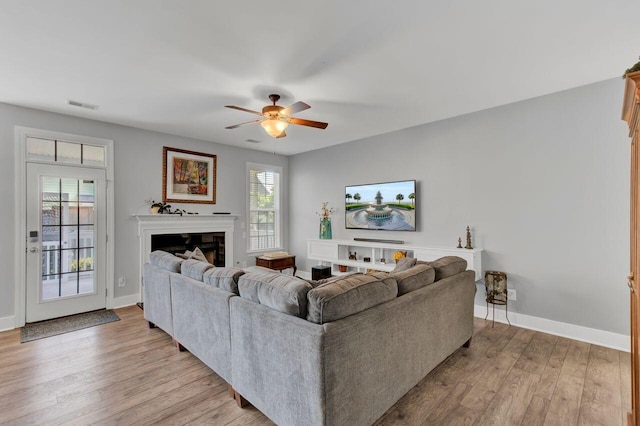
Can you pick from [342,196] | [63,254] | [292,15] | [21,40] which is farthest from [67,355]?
[342,196]

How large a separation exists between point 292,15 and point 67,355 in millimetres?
3567

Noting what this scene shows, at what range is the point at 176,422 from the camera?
193cm

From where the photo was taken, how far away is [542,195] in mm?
3371

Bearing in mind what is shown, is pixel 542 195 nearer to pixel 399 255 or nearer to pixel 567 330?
pixel 567 330

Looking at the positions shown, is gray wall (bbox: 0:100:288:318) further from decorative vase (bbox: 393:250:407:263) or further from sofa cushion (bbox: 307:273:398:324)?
sofa cushion (bbox: 307:273:398:324)

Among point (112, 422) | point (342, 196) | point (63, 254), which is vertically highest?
point (342, 196)

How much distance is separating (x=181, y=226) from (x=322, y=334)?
13.4ft

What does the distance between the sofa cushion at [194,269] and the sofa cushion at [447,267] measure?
199cm

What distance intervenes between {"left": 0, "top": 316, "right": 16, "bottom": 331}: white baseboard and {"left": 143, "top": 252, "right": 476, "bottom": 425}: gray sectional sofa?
2.52 meters

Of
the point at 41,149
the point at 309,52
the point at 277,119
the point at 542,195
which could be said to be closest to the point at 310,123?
the point at 277,119

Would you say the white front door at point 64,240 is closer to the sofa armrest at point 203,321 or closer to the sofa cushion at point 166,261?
the sofa cushion at point 166,261

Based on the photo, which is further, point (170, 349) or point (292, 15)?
point (170, 349)

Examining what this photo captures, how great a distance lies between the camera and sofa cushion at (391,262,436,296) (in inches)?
86.0

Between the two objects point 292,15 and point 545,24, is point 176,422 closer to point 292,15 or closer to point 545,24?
point 292,15
